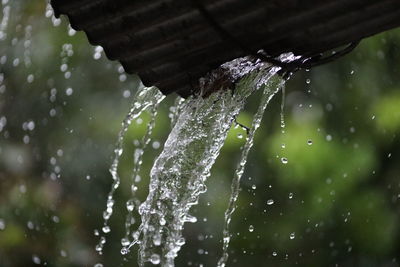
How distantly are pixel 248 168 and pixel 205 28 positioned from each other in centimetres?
176

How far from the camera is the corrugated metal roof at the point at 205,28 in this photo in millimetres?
1028

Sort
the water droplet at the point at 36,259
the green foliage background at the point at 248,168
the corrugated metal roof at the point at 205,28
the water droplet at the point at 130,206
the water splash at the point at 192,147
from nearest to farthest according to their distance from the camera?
the corrugated metal roof at the point at 205,28, the water splash at the point at 192,147, the water droplet at the point at 130,206, the green foliage background at the point at 248,168, the water droplet at the point at 36,259

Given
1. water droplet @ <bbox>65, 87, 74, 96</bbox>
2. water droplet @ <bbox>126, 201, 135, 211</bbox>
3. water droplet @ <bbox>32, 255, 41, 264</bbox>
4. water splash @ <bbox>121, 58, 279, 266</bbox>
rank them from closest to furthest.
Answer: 1. water splash @ <bbox>121, 58, 279, 266</bbox>
2. water droplet @ <bbox>126, 201, 135, 211</bbox>
3. water droplet @ <bbox>32, 255, 41, 264</bbox>
4. water droplet @ <bbox>65, 87, 74, 96</bbox>

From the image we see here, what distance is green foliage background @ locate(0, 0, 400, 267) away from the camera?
8.99 ft

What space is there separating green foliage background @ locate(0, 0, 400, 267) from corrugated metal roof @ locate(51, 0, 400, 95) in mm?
1588

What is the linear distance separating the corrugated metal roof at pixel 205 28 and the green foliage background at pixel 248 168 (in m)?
1.59

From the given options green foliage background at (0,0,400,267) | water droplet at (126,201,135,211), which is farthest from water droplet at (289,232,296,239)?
water droplet at (126,201,135,211)

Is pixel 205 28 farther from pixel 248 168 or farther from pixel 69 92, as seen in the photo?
pixel 69 92

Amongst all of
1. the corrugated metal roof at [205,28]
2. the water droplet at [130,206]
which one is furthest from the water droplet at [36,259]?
the corrugated metal roof at [205,28]

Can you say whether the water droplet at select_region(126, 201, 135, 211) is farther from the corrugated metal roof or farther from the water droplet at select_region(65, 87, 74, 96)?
the corrugated metal roof

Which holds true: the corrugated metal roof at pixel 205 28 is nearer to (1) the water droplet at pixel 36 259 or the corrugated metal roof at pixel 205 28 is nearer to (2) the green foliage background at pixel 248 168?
(2) the green foliage background at pixel 248 168

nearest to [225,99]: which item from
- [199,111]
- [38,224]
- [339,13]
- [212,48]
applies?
[199,111]

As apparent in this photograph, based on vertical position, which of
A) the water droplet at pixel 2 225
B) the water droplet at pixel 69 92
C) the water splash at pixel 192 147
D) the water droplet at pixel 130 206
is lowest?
the water droplet at pixel 2 225

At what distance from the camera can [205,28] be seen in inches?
42.7
